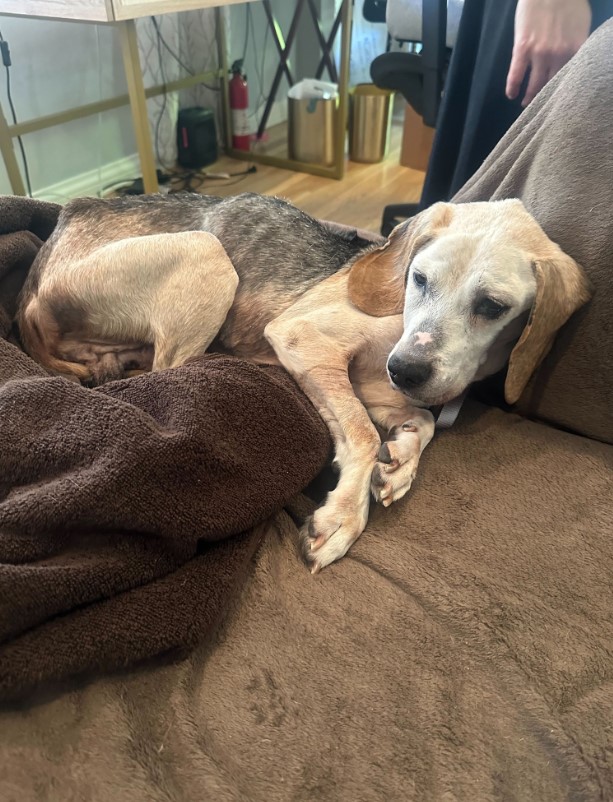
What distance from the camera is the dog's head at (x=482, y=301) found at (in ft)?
5.24

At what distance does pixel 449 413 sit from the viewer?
1824mm

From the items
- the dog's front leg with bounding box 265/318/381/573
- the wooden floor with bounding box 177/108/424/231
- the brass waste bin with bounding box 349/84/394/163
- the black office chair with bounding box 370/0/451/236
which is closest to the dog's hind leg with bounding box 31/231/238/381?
the dog's front leg with bounding box 265/318/381/573

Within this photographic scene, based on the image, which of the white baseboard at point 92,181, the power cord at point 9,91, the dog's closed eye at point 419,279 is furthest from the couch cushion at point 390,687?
the white baseboard at point 92,181

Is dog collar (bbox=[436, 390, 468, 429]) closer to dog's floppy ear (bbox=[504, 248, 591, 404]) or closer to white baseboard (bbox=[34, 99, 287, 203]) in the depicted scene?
dog's floppy ear (bbox=[504, 248, 591, 404])

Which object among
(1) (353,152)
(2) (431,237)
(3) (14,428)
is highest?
(2) (431,237)

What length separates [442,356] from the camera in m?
1.60

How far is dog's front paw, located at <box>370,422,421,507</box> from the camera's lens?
61.2 inches

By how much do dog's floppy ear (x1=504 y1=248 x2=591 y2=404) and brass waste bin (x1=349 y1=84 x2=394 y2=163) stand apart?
4869 millimetres

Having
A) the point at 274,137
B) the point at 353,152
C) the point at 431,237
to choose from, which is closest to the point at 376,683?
the point at 431,237

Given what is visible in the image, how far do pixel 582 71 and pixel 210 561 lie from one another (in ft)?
6.00

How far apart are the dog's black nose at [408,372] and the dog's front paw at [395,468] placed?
165 mm

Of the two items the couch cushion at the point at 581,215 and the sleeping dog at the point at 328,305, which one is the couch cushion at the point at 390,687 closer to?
the sleeping dog at the point at 328,305

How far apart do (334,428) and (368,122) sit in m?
5.16

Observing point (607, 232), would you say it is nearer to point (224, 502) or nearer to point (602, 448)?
point (602, 448)
